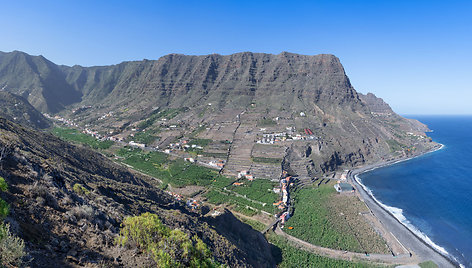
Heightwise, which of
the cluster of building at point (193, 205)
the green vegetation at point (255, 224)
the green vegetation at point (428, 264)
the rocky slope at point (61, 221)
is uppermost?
the rocky slope at point (61, 221)

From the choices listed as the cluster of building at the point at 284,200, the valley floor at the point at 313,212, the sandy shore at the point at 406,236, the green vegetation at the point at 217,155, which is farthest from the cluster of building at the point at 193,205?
the sandy shore at the point at 406,236

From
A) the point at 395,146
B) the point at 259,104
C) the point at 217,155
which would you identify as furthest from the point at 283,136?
the point at 395,146

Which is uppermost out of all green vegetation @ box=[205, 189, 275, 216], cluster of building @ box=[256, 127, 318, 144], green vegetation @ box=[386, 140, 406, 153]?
cluster of building @ box=[256, 127, 318, 144]

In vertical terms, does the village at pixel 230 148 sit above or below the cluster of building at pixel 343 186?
above

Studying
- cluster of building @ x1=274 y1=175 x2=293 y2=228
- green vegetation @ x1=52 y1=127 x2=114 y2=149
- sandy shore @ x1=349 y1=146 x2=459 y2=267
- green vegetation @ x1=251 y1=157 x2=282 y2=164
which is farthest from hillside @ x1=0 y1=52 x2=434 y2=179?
sandy shore @ x1=349 y1=146 x2=459 y2=267

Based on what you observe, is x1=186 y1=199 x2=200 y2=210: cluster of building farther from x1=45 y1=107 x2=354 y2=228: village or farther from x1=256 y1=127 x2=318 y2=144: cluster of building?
x1=256 y1=127 x2=318 y2=144: cluster of building

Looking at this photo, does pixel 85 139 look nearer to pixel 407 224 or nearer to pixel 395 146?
pixel 407 224

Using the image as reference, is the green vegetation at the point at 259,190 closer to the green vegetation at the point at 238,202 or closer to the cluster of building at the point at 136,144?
the green vegetation at the point at 238,202
